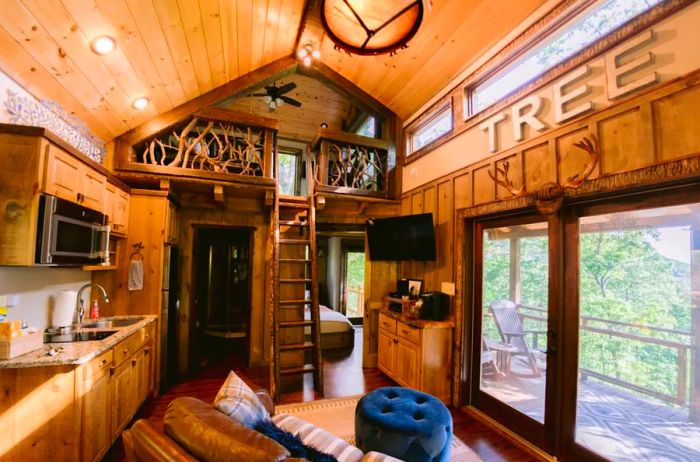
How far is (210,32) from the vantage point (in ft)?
10.6

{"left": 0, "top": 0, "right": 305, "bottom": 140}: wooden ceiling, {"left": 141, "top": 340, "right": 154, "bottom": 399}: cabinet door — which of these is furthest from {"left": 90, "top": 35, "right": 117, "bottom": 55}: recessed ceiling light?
{"left": 141, "top": 340, "right": 154, "bottom": 399}: cabinet door

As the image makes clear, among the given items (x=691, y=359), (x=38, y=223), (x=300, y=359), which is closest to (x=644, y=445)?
(x=691, y=359)

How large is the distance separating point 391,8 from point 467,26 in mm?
1989

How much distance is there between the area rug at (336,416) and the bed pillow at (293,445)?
59.3 inches

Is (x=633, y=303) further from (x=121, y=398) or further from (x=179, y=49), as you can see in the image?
(x=179, y=49)

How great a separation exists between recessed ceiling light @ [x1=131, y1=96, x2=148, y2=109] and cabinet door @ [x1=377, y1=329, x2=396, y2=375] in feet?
13.2

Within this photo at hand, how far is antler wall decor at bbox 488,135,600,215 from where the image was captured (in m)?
2.33

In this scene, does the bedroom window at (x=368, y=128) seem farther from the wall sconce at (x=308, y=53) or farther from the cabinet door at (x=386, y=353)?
the cabinet door at (x=386, y=353)

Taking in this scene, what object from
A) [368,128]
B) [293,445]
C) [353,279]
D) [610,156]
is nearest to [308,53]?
[368,128]

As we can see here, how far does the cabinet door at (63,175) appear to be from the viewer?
2.12 metres

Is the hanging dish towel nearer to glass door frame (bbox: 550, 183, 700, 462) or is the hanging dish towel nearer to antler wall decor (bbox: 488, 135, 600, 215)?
antler wall decor (bbox: 488, 135, 600, 215)

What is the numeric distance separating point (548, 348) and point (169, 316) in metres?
4.20

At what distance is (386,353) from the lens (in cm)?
430

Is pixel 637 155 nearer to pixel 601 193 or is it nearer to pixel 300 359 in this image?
pixel 601 193
